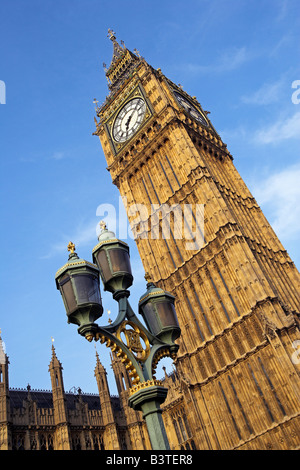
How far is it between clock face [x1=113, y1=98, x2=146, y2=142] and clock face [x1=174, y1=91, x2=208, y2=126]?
398 cm

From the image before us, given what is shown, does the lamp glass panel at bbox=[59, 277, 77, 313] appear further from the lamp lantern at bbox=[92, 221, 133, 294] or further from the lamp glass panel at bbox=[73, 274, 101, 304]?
the lamp lantern at bbox=[92, 221, 133, 294]

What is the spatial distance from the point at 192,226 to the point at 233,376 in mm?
11934

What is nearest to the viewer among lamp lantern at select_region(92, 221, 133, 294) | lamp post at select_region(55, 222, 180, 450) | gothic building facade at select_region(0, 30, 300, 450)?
lamp post at select_region(55, 222, 180, 450)

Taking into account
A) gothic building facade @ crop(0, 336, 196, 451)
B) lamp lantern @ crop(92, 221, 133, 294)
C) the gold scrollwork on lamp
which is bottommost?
the gold scrollwork on lamp

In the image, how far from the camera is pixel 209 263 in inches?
1259

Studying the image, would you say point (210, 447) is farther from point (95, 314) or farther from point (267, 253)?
point (95, 314)

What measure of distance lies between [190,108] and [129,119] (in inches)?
265

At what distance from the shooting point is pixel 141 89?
4369 cm

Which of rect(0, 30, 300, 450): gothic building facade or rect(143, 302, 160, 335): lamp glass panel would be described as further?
rect(0, 30, 300, 450): gothic building facade

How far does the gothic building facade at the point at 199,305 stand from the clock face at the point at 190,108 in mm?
1014

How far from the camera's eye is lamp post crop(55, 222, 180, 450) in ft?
23.0

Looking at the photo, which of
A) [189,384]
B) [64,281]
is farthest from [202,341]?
[64,281]

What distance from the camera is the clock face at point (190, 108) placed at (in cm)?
4419

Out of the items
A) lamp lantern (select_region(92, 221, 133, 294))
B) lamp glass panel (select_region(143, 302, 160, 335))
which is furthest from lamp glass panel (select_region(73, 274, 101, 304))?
lamp glass panel (select_region(143, 302, 160, 335))
